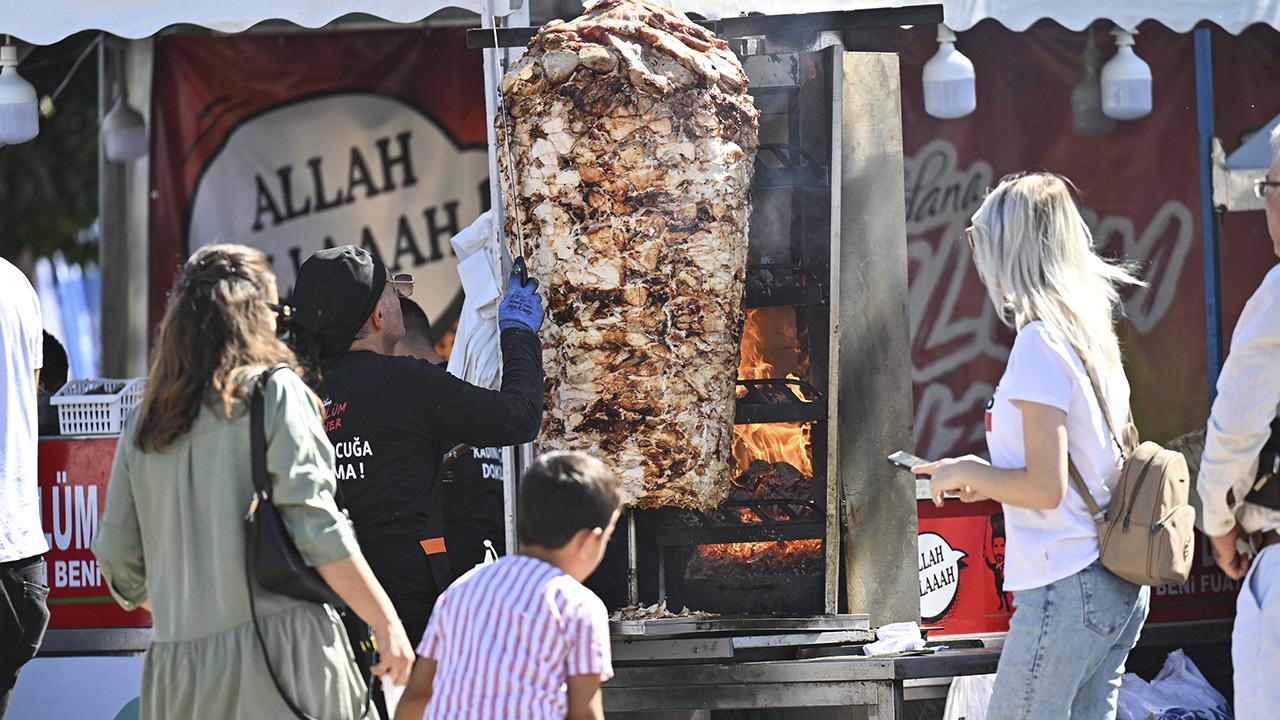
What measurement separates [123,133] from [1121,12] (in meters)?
4.78

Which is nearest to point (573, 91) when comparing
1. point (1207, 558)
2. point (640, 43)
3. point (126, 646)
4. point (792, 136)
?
point (640, 43)

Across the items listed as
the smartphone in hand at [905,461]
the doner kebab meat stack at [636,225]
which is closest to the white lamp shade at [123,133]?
the doner kebab meat stack at [636,225]

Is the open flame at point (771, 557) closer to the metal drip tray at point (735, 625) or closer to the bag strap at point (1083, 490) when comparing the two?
the metal drip tray at point (735, 625)

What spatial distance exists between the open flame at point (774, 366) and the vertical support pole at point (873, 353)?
0.15 m

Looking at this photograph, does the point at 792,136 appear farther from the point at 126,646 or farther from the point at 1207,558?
the point at 126,646

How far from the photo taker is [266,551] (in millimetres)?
3076

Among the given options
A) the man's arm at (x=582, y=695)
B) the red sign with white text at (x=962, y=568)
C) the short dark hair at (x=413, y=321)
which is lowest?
the red sign with white text at (x=962, y=568)

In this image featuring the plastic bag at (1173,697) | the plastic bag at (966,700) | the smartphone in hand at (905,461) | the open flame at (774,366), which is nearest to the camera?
the smartphone in hand at (905,461)

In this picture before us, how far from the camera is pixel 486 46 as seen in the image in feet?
15.1

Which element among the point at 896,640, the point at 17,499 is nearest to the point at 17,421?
the point at 17,499

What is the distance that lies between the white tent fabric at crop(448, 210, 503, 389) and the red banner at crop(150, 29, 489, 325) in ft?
7.84

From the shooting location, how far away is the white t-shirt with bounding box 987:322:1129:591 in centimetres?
358

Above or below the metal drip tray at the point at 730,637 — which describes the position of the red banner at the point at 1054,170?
above

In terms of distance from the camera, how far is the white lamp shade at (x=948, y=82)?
21.0ft
